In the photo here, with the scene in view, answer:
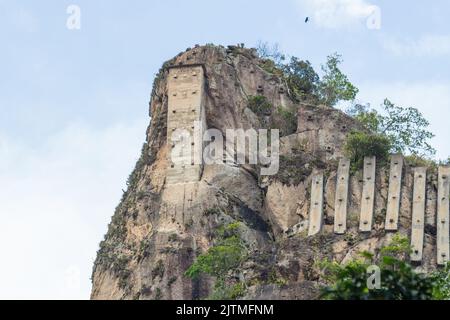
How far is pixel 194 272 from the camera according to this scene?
4738cm

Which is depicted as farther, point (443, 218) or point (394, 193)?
point (394, 193)

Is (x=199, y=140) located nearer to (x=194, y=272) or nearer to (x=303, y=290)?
(x=194, y=272)

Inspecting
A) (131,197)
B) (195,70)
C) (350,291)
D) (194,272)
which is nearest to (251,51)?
(195,70)

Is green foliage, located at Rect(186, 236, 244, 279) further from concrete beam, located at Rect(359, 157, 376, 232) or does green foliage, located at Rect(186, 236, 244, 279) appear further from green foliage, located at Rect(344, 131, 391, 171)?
green foliage, located at Rect(344, 131, 391, 171)

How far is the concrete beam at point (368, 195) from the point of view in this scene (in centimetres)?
4897

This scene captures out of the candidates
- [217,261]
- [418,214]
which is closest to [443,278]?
[418,214]

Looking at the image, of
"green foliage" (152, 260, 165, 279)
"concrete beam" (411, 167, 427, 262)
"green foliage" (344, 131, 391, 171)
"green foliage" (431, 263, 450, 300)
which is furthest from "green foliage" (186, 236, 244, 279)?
"green foliage" (431, 263, 450, 300)

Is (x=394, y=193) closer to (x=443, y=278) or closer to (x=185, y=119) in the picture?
(x=443, y=278)

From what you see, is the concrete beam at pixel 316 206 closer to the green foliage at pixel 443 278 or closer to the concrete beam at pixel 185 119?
the concrete beam at pixel 185 119

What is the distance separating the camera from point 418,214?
48.9 m

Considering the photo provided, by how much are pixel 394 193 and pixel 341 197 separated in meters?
1.79

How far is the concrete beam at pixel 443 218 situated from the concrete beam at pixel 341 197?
3.12m

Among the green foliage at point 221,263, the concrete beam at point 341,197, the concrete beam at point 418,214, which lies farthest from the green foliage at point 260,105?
the green foliage at point 221,263

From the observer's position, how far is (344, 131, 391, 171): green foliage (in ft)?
168
